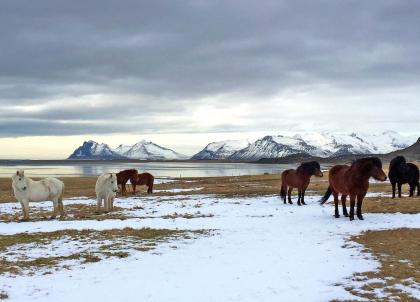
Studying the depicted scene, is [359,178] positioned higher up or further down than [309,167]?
further down

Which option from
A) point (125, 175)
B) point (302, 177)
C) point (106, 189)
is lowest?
point (106, 189)

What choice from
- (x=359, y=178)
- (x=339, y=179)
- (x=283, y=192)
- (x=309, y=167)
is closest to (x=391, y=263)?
(x=359, y=178)

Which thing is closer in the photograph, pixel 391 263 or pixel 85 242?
pixel 391 263

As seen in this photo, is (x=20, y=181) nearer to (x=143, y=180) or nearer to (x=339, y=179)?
(x=339, y=179)

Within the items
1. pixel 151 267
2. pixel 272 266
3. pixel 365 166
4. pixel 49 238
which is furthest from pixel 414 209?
pixel 49 238

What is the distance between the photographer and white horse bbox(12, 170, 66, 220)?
18.2m

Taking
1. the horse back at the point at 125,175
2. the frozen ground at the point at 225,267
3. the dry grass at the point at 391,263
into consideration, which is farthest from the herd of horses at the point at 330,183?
the horse back at the point at 125,175

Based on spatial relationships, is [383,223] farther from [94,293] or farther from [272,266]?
[94,293]

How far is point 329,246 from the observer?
11.6 m

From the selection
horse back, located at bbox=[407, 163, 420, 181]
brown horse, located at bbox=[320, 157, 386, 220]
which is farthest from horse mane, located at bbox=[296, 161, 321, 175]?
brown horse, located at bbox=[320, 157, 386, 220]

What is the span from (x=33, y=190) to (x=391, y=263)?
14.4 meters

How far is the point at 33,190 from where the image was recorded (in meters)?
18.4

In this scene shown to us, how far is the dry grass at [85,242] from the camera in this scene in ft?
32.5

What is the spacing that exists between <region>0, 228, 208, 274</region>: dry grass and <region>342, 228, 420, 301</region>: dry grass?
207 inches
